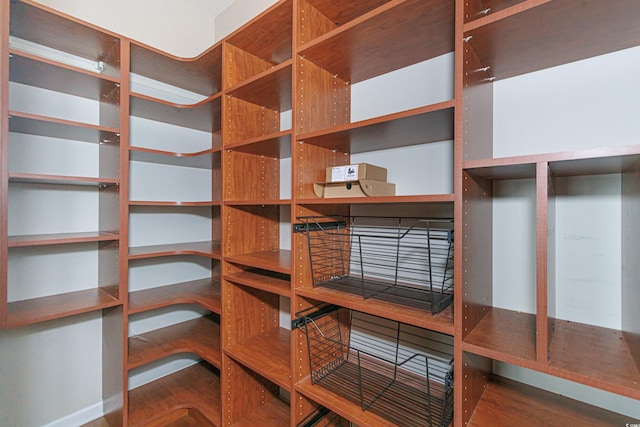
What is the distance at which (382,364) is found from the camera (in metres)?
1.38

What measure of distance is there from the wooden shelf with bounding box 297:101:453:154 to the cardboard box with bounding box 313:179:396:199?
0.20 metres

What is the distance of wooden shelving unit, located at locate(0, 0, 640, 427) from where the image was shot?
87 centimetres

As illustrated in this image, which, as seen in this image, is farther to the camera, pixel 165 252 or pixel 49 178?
pixel 165 252

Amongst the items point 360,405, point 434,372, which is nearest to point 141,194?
point 360,405

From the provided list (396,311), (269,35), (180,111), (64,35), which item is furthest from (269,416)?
(64,35)

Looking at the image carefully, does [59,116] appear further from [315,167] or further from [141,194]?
[315,167]

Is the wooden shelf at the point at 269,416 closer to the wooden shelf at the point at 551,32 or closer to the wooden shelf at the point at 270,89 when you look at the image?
the wooden shelf at the point at 270,89

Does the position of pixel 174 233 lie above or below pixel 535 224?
below

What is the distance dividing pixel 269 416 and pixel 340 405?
2.89 feet

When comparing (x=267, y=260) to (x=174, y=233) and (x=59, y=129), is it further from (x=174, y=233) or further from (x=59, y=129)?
(x=59, y=129)

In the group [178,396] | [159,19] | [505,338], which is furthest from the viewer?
[159,19]

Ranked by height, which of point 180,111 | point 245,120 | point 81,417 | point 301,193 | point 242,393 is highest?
point 180,111

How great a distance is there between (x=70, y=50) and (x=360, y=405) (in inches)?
96.7

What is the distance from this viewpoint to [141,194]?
211 cm
